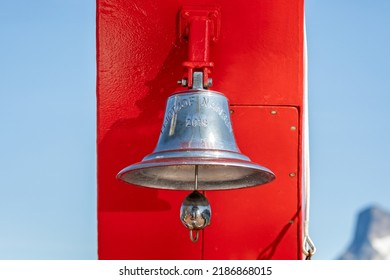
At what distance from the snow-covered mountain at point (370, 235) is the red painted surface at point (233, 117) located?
31065 millimetres

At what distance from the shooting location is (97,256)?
5.57 meters

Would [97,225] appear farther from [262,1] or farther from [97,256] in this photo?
[262,1]

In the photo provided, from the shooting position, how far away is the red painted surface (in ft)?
18.3

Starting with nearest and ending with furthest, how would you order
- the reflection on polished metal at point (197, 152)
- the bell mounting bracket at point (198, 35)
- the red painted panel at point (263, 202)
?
1. the reflection on polished metal at point (197, 152)
2. the bell mounting bracket at point (198, 35)
3. the red painted panel at point (263, 202)

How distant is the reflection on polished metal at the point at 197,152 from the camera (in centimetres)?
464

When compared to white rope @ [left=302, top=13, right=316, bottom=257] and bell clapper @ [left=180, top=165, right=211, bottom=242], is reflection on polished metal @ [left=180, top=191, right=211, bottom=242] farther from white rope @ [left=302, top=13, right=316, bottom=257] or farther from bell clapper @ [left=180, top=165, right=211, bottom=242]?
white rope @ [left=302, top=13, right=316, bottom=257]

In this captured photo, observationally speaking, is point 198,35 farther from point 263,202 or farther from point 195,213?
point 195,213

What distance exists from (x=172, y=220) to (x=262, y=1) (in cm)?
142

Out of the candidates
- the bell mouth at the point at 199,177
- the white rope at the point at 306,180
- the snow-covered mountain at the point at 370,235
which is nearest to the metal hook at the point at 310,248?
the white rope at the point at 306,180

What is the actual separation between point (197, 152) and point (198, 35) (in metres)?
0.99

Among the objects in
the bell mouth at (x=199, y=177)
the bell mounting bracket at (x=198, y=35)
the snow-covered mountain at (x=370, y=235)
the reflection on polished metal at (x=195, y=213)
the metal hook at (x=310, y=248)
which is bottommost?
the snow-covered mountain at (x=370, y=235)

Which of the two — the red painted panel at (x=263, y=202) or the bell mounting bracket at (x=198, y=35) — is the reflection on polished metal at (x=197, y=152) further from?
the red painted panel at (x=263, y=202)

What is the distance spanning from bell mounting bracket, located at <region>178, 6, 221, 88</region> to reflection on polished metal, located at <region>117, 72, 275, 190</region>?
81mm
